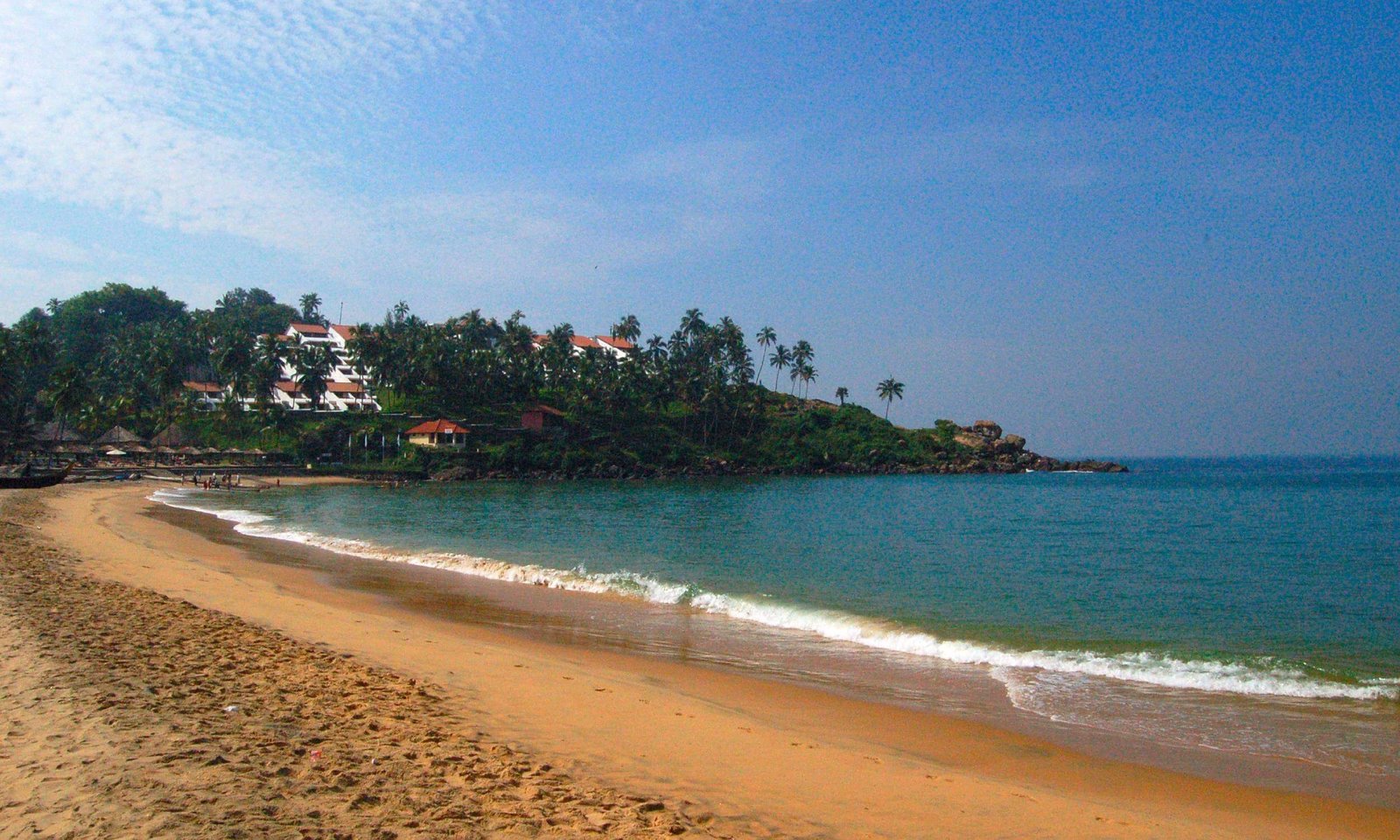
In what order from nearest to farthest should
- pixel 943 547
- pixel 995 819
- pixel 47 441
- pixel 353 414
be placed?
pixel 995 819
pixel 943 547
pixel 47 441
pixel 353 414

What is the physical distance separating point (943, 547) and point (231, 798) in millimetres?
28145

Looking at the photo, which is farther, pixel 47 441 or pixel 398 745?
pixel 47 441

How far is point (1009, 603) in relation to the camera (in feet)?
64.0

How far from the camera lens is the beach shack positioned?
91938 mm

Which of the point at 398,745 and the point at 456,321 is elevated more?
the point at 456,321

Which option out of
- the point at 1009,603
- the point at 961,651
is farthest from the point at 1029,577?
the point at 961,651

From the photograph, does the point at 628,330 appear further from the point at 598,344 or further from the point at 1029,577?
the point at 1029,577

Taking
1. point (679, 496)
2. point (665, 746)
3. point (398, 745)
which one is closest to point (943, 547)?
point (665, 746)

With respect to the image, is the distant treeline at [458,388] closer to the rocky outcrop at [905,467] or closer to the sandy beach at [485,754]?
the rocky outcrop at [905,467]

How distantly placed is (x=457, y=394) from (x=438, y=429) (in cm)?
1401

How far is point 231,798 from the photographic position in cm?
548

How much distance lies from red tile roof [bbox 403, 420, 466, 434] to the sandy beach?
82.0 meters

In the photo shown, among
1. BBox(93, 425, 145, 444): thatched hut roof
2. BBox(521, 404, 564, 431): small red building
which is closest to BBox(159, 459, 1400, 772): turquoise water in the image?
BBox(93, 425, 145, 444): thatched hut roof

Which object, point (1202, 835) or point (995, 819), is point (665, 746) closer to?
point (995, 819)
